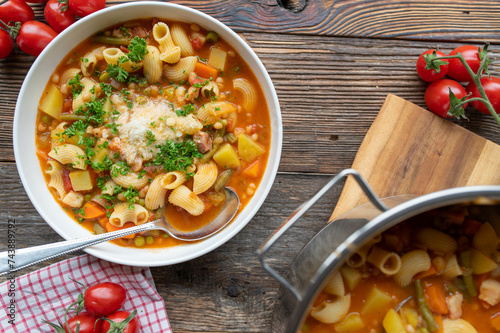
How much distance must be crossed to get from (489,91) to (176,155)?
2.40 metres

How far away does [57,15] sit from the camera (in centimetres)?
299

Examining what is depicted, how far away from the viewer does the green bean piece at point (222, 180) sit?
9.86 feet

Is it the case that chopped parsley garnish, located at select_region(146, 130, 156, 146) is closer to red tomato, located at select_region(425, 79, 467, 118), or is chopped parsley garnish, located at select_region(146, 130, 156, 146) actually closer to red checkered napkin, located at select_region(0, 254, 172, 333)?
red checkered napkin, located at select_region(0, 254, 172, 333)

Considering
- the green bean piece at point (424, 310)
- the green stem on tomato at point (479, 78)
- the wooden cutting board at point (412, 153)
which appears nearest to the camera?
the green bean piece at point (424, 310)

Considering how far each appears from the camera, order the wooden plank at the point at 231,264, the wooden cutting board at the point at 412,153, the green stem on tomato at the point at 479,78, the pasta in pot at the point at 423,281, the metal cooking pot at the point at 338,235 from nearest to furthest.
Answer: the metal cooking pot at the point at 338,235
the pasta in pot at the point at 423,281
the green stem on tomato at the point at 479,78
the wooden cutting board at the point at 412,153
the wooden plank at the point at 231,264

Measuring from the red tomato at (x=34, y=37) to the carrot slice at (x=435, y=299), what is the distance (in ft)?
10.6

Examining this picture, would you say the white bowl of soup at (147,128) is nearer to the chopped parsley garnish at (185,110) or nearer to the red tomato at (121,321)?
the chopped parsley garnish at (185,110)

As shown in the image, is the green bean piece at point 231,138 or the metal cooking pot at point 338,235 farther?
the green bean piece at point 231,138

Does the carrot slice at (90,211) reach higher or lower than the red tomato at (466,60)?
lower

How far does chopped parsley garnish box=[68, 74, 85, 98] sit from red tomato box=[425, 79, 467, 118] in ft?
8.69

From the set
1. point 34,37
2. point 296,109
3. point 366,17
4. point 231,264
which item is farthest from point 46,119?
point 366,17

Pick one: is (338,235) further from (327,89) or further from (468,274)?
(327,89)

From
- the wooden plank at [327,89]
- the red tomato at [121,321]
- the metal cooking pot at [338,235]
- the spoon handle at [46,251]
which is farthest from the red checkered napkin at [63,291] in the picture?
the metal cooking pot at [338,235]

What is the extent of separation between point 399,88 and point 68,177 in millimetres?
2706
